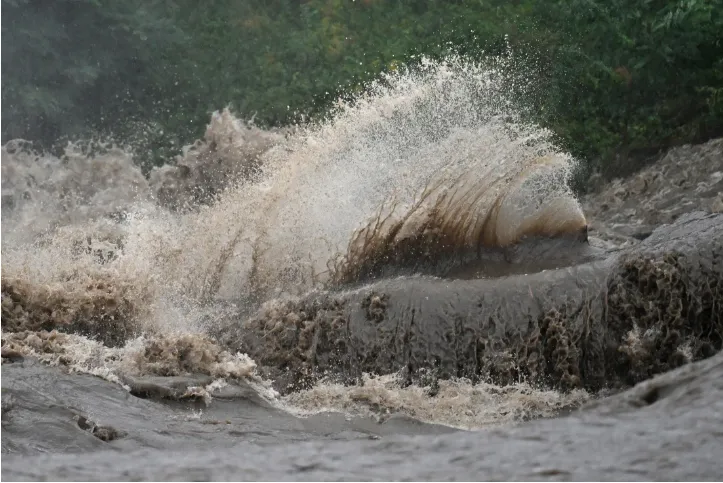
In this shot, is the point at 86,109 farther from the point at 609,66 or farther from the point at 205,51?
the point at 609,66

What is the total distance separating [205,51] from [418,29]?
4.15 metres

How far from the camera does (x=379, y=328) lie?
21.2 feet

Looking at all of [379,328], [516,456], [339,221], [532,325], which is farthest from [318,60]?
[516,456]

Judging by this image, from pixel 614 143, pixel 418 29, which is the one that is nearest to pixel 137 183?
pixel 418 29

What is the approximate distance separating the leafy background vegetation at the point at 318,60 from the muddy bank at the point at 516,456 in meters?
10.6

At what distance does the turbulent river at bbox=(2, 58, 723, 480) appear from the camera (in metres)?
3.23

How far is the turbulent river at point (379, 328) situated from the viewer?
323 cm

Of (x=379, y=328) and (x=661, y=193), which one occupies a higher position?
(x=661, y=193)

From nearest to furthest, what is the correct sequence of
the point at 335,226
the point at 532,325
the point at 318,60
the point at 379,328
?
1. the point at 532,325
2. the point at 379,328
3. the point at 335,226
4. the point at 318,60

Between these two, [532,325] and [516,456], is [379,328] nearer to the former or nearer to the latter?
[532,325]

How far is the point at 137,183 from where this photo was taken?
51.1 ft

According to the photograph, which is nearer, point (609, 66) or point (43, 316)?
point (43, 316)

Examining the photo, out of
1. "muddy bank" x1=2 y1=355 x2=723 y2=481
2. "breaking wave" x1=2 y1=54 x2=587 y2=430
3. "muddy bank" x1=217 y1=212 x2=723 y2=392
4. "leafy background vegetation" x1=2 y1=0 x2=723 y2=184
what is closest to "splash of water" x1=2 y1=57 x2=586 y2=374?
"breaking wave" x1=2 y1=54 x2=587 y2=430

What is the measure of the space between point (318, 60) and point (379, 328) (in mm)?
12875
